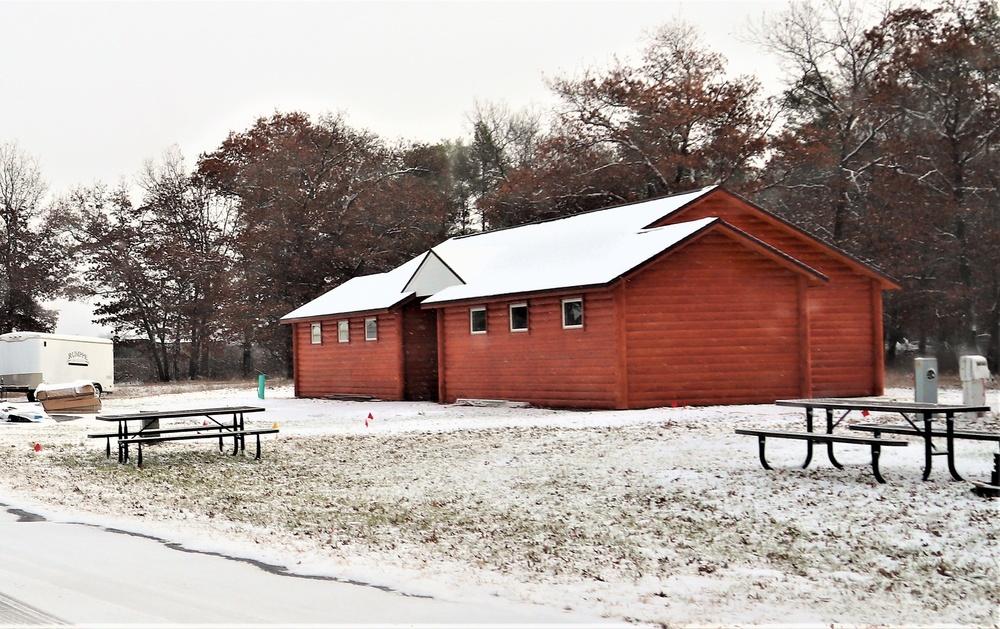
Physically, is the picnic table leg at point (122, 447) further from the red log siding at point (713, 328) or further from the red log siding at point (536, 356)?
the red log siding at point (713, 328)

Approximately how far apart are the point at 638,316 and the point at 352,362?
12.7 metres

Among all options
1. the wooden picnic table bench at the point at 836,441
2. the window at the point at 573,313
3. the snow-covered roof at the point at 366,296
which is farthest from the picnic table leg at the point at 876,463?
the snow-covered roof at the point at 366,296

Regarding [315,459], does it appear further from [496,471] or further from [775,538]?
[775,538]

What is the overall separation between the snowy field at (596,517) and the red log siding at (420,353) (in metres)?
13.1

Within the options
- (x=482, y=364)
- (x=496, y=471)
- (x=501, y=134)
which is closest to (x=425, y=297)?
(x=482, y=364)

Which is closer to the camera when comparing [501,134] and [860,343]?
[860,343]

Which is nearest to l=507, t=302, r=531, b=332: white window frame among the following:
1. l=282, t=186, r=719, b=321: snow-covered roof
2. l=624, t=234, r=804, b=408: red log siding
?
l=282, t=186, r=719, b=321: snow-covered roof

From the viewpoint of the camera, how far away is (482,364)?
88.9ft

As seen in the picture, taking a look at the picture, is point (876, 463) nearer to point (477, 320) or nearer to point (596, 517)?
point (596, 517)

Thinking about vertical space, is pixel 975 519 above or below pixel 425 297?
below

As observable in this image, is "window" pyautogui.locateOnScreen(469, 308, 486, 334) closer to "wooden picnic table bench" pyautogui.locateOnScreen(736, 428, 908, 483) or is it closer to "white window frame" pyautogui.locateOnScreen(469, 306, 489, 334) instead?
"white window frame" pyautogui.locateOnScreen(469, 306, 489, 334)

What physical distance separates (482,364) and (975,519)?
18727 millimetres

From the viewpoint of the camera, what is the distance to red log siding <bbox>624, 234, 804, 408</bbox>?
23.3m

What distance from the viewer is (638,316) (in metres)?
23.3
